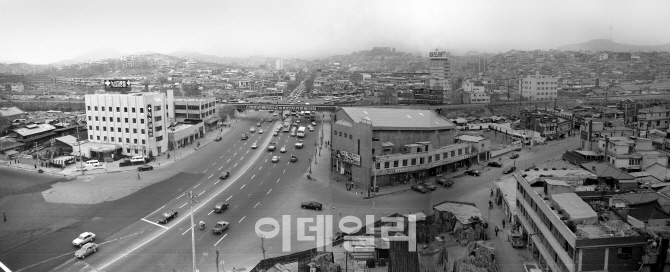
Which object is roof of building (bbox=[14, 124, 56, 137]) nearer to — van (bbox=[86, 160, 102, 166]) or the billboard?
van (bbox=[86, 160, 102, 166])

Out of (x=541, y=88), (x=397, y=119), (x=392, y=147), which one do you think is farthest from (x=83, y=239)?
(x=541, y=88)

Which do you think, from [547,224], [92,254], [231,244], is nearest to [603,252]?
[547,224]

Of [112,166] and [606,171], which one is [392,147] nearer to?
[606,171]

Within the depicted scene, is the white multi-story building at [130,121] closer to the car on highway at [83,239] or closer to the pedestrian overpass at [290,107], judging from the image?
the car on highway at [83,239]

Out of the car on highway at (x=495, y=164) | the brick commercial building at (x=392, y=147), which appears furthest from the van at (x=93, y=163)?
the car on highway at (x=495, y=164)

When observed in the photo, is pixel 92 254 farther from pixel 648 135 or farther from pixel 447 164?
pixel 648 135
